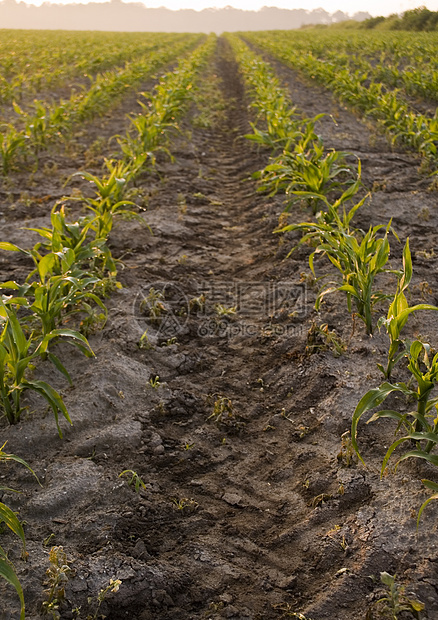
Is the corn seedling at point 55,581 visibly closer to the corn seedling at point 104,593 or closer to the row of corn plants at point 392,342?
the corn seedling at point 104,593

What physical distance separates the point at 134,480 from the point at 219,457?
1.37 ft

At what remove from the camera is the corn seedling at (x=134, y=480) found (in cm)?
219

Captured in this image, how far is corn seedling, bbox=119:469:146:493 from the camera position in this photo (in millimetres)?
2193

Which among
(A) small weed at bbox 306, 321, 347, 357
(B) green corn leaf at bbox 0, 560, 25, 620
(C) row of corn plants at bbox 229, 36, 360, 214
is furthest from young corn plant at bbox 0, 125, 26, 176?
(B) green corn leaf at bbox 0, 560, 25, 620

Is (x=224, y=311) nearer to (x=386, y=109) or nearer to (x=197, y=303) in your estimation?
(x=197, y=303)

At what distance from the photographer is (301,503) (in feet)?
7.13

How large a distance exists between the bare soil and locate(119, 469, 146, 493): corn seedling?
30 millimetres

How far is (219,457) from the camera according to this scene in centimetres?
245

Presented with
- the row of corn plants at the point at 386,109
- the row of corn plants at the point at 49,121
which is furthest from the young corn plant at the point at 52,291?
the row of corn plants at the point at 386,109

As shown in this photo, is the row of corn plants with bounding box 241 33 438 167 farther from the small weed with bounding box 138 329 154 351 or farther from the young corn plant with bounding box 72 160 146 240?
the small weed with bounding box 138 329 154 351

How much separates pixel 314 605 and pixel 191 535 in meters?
0.53

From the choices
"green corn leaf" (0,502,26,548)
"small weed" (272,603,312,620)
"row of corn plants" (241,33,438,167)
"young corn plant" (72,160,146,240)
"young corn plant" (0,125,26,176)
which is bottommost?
"small weed" (272,603,312,620)

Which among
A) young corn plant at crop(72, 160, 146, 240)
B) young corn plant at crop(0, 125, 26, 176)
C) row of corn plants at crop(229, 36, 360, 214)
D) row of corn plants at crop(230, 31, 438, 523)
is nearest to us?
row of corn plants at crop(230, 31, 438, 523)

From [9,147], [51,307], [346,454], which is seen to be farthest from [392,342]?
[9,147]
